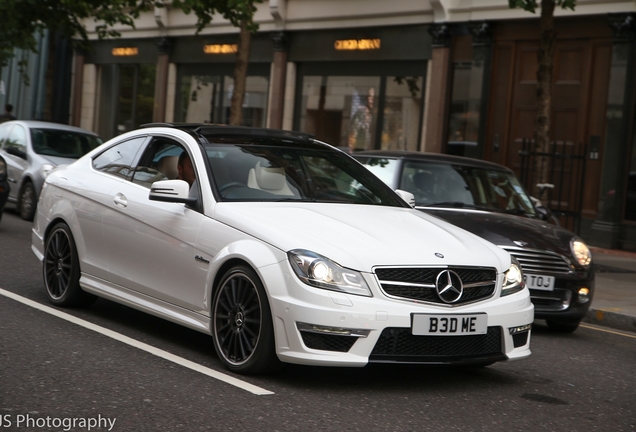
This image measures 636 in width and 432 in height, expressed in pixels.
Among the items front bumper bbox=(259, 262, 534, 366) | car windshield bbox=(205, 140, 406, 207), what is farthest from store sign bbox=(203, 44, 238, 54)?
front bumper bbox=(259, 262, 534, 366)

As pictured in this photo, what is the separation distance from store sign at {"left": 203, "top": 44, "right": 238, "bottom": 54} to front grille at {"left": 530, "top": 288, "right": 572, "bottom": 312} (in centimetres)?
1887

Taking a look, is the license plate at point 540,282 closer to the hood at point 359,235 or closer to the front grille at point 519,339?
the hood at point 359,235

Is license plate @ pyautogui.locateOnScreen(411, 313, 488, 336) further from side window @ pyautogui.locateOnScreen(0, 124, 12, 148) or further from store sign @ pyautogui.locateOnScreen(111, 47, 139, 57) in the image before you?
store sign @ pyautogui.locateOnScreen(111, 47, 139, 57)

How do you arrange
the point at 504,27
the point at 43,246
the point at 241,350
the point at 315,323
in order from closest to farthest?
the point at 315,323 < the point at 241,350 < the point at 43,246 < the point at 504,27

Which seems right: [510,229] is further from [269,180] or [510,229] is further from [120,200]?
[120,200]

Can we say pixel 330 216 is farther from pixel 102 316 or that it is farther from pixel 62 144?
pixel 62 144

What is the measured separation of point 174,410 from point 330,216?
175 cm

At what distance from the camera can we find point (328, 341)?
5.57 metres

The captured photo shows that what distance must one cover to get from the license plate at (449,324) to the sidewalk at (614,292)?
4.58 metres

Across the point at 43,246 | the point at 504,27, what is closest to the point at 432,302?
the point at 43,246

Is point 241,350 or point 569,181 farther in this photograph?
point 569,181

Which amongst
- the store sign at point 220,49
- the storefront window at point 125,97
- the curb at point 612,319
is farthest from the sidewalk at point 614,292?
the storefront window at point 125,97

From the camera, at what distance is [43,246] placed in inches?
325

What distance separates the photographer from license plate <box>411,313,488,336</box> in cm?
558
